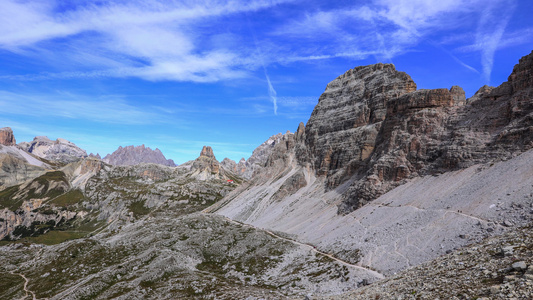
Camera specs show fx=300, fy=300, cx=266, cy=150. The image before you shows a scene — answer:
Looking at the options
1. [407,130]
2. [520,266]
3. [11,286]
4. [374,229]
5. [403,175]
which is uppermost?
[407,130]

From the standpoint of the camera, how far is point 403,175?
101 m

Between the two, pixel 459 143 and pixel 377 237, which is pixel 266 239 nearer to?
pixel 377 237

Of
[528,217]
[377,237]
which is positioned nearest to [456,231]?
[528,217]

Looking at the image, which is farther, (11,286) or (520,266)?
(11,286)

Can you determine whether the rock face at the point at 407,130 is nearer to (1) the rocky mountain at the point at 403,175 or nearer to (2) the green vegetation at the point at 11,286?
(1) the rocky mountain at the point at 403,175

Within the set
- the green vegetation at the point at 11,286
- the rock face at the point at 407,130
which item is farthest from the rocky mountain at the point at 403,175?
the green vegetation at the point at 11,286

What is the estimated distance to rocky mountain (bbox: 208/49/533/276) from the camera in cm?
6125

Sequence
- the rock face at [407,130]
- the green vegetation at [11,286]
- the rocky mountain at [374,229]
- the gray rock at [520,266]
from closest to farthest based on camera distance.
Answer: the gray rock at [520,266], the rocky mountain at [374,229], the rock face at [407,130], the green vegetation at [11,286]

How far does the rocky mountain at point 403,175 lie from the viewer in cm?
6125

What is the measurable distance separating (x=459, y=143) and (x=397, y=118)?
31831 millimetres

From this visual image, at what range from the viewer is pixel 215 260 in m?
104

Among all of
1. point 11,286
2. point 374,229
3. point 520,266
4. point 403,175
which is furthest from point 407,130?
point 11,286

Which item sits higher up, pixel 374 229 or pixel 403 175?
pixel 403 175

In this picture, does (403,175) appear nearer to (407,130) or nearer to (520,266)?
(407,130)
